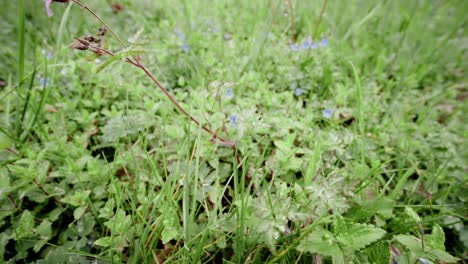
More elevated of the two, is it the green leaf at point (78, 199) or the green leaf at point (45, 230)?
the green leaf at point (78, 199)

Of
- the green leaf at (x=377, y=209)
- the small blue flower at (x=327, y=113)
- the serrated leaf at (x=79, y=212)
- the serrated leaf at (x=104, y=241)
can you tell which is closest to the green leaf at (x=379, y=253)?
the green leaf at (x=377, y=209)

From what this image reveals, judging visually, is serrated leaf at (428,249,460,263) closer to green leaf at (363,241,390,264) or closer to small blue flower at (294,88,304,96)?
green leaf at (363,241,390,264)

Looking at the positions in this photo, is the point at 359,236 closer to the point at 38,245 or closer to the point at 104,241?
the point at 104,241

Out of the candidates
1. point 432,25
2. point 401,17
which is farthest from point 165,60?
point 432,25

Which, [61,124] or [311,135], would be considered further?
[61,124]

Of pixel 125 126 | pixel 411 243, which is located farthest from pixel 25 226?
pixel 411 243

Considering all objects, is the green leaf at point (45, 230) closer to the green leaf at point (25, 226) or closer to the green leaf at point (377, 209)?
the green leaf at point (25, 226)

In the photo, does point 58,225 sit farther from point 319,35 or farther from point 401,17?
point 401,17

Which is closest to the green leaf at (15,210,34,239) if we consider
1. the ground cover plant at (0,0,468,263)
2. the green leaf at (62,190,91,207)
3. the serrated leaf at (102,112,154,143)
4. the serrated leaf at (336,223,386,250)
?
the ground cover plant at (0,0,468,263)
